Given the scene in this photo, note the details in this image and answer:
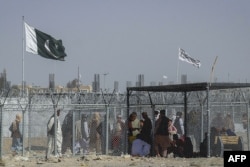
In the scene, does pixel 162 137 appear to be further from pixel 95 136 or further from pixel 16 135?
pixel 16 135

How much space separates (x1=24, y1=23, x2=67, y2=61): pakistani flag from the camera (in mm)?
26266

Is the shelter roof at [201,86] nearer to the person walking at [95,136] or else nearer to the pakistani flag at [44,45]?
the person walking at [95,136]

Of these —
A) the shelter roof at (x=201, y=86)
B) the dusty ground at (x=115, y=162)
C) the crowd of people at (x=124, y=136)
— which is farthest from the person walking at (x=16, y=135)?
the shelter roof at (x=201, y=86)

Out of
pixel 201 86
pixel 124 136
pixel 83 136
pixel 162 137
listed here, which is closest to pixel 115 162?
pixel 162 137

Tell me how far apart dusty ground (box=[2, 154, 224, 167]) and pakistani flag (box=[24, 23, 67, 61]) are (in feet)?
24.5

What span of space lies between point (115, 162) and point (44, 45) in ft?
31.6

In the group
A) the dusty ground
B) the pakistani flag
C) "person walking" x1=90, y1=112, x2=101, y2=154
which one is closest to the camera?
the dusty ground

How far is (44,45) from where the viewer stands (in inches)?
1042

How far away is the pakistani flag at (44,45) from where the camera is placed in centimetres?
2627

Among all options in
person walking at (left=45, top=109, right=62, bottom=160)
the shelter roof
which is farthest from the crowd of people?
the shelter roof

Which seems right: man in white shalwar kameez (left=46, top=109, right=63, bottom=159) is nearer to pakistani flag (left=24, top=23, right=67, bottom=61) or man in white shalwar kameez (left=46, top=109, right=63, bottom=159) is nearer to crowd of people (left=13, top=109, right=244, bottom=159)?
crowd of people (left=13, top=109, right=244, bottom=159)

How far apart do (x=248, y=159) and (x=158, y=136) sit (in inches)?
379

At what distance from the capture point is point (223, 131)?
19.9 metres

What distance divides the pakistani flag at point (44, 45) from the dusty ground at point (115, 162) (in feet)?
24.5
